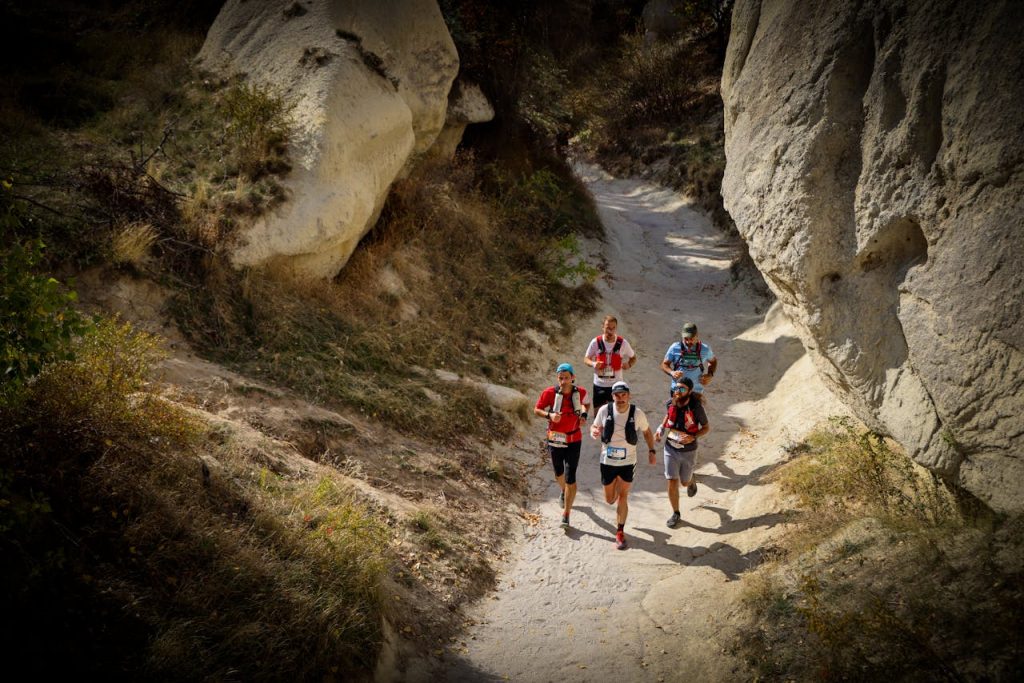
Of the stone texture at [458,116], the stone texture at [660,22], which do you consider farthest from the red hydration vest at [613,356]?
the stone texture at [660,22]

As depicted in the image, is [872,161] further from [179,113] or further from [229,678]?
[179,113]

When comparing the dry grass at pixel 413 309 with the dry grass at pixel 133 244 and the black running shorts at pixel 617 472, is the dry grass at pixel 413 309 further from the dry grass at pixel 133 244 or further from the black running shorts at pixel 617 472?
the black running shorts at pixel 617 472

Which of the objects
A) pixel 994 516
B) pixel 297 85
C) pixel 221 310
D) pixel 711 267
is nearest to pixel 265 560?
pixel 221 310

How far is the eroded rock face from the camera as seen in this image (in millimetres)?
5102

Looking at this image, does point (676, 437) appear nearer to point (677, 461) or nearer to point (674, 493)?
point (677, 461)

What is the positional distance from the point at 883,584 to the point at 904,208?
127 inches

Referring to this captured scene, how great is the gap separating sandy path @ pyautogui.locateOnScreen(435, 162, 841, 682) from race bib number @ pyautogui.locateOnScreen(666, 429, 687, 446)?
113 centimetres

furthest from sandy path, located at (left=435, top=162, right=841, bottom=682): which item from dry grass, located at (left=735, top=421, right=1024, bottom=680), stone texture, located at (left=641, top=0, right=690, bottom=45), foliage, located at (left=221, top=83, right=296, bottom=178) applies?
stone texture, located at (left=641, top=0, right=690, bottom=45)

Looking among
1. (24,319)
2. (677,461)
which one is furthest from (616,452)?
(24,319)

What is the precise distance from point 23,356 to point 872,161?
7.21 m

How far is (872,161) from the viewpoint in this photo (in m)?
6.14

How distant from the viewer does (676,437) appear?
791cm

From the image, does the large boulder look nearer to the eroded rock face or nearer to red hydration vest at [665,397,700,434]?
red hydration vest at [665,397,700,434]

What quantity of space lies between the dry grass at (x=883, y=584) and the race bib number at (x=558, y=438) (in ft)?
7.99
